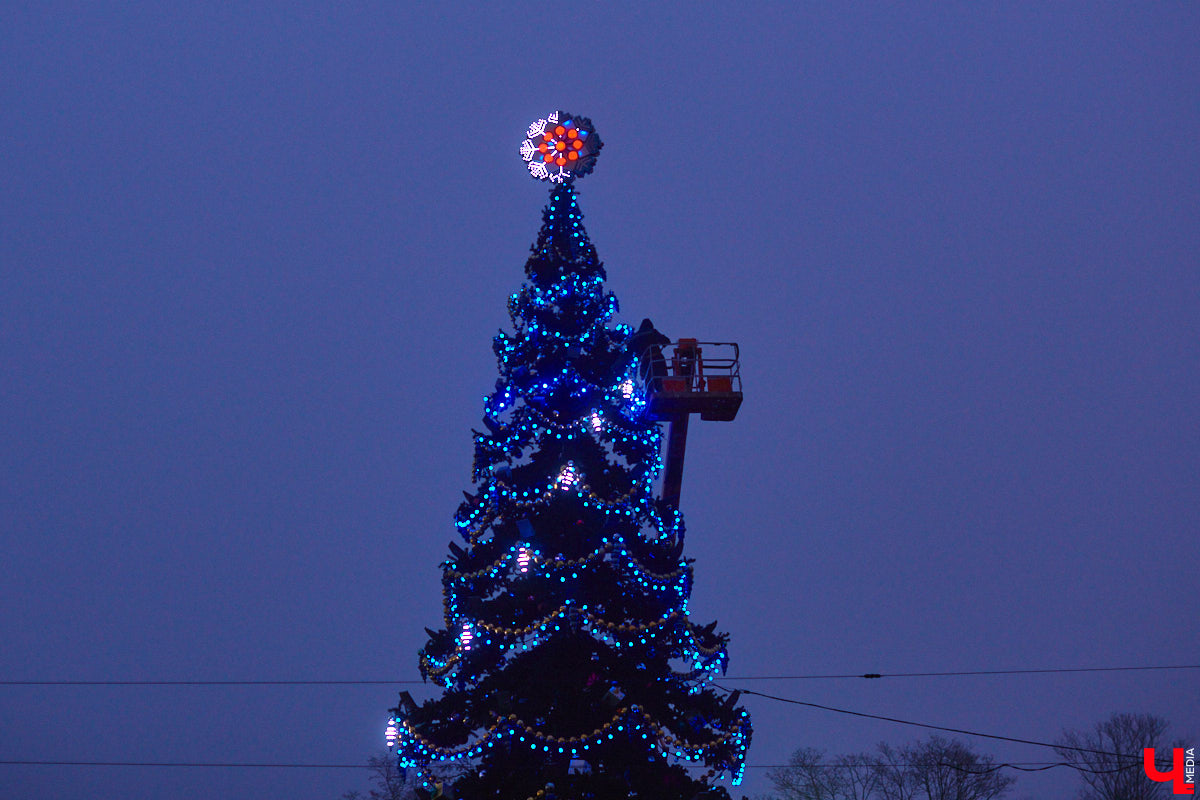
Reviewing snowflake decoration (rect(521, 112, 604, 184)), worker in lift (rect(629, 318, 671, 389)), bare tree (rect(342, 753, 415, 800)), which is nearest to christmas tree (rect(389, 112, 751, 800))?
worker in lift (rect(629, 318, 671, 389))

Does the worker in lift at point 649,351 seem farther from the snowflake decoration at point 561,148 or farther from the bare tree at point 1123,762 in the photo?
the bare tree at point 1123,762

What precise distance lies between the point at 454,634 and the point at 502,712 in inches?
68.5

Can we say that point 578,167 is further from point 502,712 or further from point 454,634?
point 502,712

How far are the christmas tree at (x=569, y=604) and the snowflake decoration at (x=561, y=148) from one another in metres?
1.78

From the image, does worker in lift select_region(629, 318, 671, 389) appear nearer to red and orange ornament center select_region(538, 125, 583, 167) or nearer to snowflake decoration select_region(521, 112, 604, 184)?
snowflake decoration select_region(521, 112, 604, 184)

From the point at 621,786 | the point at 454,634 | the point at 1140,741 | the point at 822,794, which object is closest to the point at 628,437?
the point at 454,634

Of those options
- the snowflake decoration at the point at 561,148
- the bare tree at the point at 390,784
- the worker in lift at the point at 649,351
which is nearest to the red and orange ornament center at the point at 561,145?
the snowflake decoration at the point at 561,148

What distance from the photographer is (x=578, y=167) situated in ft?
60.0

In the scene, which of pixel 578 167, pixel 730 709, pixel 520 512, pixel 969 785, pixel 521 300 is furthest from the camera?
pixel 969 785

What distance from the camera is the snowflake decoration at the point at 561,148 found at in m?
18.3

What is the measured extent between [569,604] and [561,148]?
9107 millimetres

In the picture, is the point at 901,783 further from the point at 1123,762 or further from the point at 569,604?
the point at 569,604

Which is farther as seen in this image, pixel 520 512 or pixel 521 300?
pixel 521 300

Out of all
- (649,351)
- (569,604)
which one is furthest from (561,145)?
(569,604)
